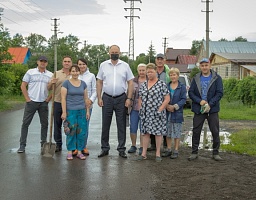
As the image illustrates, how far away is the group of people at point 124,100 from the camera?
7.75m

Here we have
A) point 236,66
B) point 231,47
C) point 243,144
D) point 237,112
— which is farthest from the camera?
point 231,47

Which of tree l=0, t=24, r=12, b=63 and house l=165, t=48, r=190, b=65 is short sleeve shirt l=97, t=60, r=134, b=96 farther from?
house l=165, t=48, r=190, b=65

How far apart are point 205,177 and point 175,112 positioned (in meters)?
2.04

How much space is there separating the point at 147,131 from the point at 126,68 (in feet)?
4.48

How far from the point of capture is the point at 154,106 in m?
7.72

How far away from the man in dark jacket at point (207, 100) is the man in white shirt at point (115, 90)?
52.5 inches

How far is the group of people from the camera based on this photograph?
305 inches

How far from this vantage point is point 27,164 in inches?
282

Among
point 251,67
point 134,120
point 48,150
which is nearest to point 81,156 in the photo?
point 48,150

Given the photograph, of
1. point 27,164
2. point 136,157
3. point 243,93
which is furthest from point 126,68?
point 243,93

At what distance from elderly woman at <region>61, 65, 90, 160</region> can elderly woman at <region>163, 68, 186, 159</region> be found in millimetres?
1714

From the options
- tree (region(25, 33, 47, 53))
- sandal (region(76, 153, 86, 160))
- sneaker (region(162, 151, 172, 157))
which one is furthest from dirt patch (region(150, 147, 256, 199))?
tree (region(25, 33, 47, 53))

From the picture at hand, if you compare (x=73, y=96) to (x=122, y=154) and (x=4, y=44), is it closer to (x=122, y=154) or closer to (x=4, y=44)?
(x=122, y=154)

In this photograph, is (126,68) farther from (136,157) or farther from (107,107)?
(136,157)
